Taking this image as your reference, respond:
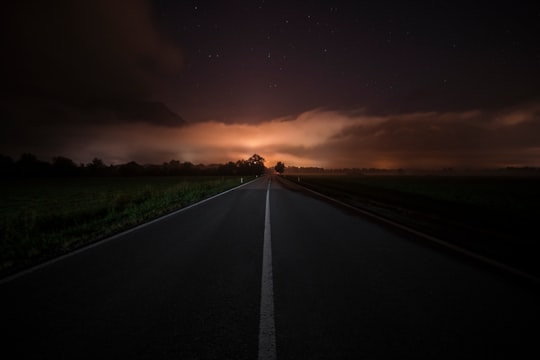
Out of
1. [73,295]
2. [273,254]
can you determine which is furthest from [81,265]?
[273,254]

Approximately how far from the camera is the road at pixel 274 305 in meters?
1.96

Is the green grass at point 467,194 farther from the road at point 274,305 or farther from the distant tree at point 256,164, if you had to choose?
the distant tree at point 256,164

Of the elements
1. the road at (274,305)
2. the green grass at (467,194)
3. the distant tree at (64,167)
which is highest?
the distant tree at (64,167)

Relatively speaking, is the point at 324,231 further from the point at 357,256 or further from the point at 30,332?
the point at 30,332

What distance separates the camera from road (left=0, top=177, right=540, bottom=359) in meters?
1.96

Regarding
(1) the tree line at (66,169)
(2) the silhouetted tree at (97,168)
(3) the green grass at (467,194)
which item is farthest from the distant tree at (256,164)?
(3) the green grass at (467,194)

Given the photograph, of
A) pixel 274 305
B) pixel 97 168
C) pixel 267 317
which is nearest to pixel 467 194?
pixel 274 305

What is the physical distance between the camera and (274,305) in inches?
103

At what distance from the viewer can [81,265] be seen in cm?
392

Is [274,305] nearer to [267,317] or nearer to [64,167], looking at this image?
[267,317]

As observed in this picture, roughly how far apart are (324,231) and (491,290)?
11.5ft

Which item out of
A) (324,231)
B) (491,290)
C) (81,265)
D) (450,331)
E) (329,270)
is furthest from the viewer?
(324,231)

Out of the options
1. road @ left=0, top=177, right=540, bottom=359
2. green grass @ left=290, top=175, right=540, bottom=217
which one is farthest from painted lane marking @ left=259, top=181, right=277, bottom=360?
green grass @ left=290, top=175, right=540, bottom=217

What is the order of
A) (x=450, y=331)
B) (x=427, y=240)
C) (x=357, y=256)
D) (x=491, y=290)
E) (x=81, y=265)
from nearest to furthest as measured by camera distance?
(x=450, y=331) < (x=491, y=290) < (x=81, y=265) < (x=357, y=256) < (x=427, y=240)
